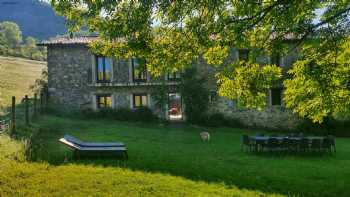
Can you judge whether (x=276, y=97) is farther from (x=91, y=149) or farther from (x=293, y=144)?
(x=91, y=149)

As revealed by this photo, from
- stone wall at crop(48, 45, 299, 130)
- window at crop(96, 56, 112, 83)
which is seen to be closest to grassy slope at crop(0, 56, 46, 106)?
stone wall at crop(48, 45, 299, 130)

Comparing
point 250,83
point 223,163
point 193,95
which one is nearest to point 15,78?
point 193,95

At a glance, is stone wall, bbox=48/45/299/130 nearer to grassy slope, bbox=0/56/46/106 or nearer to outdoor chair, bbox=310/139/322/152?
grassy slope, bbox=0/56/46/106

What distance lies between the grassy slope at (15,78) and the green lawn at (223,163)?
1386 centimetres

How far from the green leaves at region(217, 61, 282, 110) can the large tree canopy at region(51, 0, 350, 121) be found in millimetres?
25

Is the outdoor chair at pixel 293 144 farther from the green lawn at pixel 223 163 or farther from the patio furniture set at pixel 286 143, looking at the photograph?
the green lawn at pixel 223 163

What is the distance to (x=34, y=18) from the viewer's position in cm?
13975

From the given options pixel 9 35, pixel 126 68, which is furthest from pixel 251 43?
pixel 9 35

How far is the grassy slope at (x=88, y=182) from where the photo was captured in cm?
846

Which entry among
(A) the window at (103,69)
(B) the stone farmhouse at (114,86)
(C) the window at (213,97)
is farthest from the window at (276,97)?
(A) the window at (103,69)

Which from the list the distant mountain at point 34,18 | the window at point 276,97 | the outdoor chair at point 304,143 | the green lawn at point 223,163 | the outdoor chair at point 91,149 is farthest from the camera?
the distant mountain at point 34,18

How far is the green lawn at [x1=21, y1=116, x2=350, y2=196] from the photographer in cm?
1036

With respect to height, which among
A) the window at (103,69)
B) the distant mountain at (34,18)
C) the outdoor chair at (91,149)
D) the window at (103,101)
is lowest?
the outdoor chair at (91,149)

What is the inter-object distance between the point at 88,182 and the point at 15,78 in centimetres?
3405
